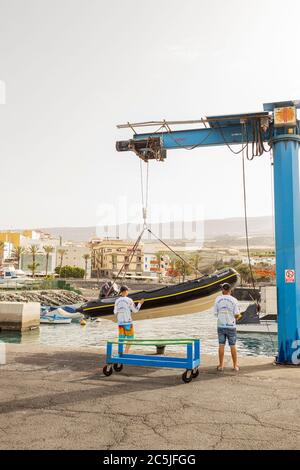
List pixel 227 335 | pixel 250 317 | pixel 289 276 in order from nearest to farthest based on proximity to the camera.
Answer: pixel 227 335, pixel 289 276, pixel 250 317

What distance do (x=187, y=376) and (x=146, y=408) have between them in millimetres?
1896

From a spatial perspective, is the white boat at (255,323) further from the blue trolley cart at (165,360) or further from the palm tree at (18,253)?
the palm tree at (18,253)

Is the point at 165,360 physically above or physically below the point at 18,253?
below

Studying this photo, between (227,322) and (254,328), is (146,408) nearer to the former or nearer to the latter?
(227,322)

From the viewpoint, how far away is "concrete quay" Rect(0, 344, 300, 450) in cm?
451

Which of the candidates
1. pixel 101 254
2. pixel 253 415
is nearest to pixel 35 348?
pixel 253 415

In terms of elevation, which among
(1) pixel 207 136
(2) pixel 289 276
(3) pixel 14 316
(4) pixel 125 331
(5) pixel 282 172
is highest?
(1) pixel 207 136

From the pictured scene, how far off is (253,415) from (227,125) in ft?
24.3

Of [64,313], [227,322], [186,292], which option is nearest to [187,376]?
[227,322]

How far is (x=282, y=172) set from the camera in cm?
943

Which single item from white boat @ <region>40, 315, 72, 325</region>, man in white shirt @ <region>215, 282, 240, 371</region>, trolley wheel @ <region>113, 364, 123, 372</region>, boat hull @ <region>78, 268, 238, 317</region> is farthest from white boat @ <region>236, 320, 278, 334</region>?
trolley wheel @ <region>113, 364, 123, 372</region>

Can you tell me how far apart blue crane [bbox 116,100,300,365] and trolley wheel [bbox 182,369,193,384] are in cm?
267

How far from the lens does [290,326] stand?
9055mm

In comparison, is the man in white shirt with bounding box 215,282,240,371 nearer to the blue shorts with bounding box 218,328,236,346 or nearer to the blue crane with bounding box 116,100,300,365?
the blue shorts with bounding box 218,328,236,346
